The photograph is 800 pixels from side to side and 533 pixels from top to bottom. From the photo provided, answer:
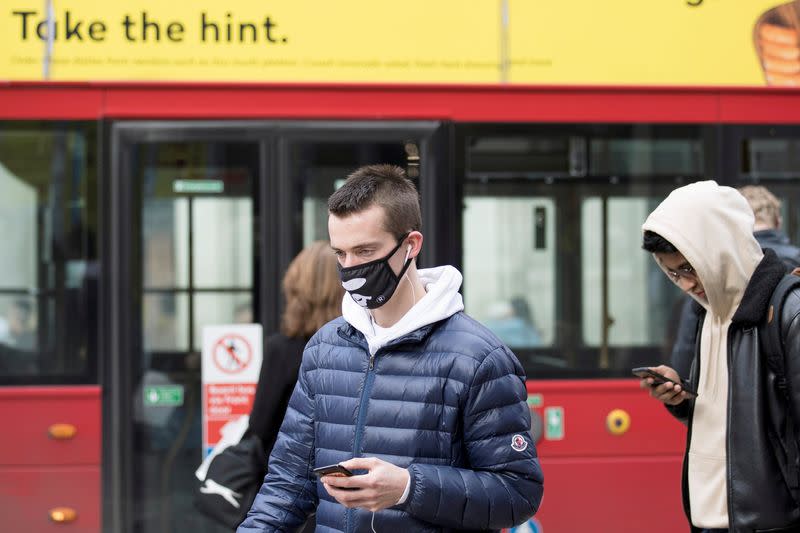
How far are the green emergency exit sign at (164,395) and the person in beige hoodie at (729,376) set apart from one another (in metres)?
2.71

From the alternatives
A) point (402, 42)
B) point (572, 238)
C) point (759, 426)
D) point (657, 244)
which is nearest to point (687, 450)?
point (759, 426)

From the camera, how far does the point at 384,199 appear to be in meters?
2.06

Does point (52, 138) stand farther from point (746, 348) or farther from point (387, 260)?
point (746, 348)

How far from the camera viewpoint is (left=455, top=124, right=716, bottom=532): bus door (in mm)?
4676

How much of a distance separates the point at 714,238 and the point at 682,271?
0.13m

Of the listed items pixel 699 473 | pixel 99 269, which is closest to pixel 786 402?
pixel 699 473

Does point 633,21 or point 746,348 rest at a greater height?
point 633,21

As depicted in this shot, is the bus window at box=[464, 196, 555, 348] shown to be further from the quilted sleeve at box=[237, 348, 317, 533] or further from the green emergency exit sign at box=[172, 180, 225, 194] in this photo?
the quilted sleeve at box=[237, 348, 317, 533]

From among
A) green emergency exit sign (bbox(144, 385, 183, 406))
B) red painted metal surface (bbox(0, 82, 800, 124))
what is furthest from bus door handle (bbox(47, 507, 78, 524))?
red painted metal surface (bbox(0, 82, 800, 124))

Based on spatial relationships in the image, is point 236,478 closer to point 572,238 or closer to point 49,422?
point 49,422

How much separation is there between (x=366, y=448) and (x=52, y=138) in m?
3.27

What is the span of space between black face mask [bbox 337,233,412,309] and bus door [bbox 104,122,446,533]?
2.56m

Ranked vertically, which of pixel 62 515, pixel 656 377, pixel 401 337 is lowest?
pixel 62 515

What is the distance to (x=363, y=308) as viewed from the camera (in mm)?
2152
